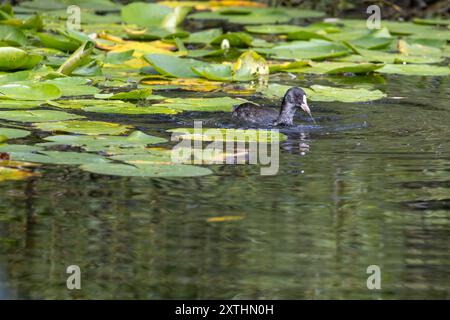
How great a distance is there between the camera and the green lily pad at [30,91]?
318 inches

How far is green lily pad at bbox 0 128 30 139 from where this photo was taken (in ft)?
22.0

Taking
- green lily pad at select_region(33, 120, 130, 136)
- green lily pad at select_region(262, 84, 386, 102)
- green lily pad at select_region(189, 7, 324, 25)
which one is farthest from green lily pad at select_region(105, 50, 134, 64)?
green lily pad at select_region(189, 7, 324, 25)

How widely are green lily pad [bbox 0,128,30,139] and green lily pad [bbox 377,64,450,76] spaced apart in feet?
15.3

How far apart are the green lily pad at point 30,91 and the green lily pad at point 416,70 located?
3.66 m

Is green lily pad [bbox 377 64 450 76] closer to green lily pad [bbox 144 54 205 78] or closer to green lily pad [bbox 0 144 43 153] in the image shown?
green lily pad [bbox 144 54 205 78]

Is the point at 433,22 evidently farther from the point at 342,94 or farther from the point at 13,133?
the point at 13,133

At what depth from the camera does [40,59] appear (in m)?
9.33

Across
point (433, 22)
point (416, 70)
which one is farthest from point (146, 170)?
point (433, 22)

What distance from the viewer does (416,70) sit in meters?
10.4

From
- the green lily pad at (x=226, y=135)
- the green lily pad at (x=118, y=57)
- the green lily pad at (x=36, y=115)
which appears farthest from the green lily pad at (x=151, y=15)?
the green lily pad at (x=226, y=135)

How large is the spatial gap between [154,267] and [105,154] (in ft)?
6.27

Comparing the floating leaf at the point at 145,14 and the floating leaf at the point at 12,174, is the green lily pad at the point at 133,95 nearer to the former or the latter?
the floating leaf at the point at 12,174

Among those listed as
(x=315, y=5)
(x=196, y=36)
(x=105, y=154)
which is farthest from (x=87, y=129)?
(x=315, y=5)
